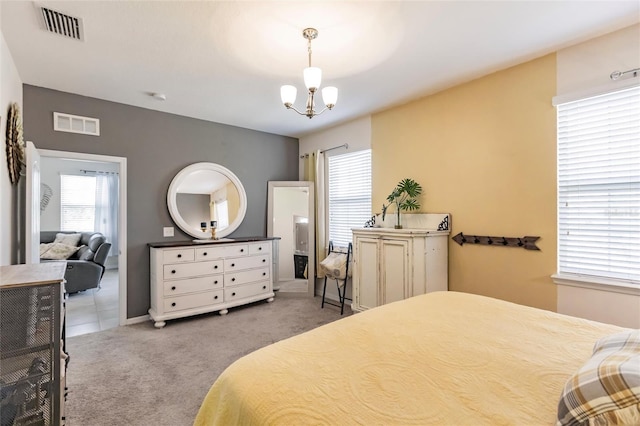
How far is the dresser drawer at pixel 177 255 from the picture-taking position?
349 centimetres

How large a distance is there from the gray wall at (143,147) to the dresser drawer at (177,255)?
45 centimetres

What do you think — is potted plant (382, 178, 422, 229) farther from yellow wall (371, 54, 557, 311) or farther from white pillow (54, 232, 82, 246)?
white pillow (54, 232, 82, 246)

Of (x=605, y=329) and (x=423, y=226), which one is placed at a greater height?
(x=423, y=226)

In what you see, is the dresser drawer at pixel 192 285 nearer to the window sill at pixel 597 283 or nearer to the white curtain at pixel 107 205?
the window sill at pixel 597 283

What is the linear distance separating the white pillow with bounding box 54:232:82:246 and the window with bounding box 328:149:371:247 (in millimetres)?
5078

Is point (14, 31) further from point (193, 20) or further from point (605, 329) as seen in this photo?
point (605, 329)

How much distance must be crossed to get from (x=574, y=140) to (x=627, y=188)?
19.8 inches

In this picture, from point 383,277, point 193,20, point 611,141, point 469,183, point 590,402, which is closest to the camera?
point 590,402

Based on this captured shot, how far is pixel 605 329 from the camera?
142cm

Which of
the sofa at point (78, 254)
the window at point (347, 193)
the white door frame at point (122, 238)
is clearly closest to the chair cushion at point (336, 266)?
the window at point (347, 193)

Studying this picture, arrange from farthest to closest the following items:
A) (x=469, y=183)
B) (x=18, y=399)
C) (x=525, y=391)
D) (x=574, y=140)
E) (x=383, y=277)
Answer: (x=383, y=277) → (x=469, y=183) → (x=574, y=140) → (x=18, y=399) → (x=525, y=391)

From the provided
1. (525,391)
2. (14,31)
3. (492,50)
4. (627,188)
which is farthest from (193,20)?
(627,188)

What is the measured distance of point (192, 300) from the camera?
143 inches

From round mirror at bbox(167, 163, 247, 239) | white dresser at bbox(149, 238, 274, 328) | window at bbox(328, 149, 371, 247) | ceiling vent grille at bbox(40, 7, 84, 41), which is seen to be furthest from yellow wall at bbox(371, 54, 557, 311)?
ceiling vent grille at bbox(40, 7, 84, 41)
